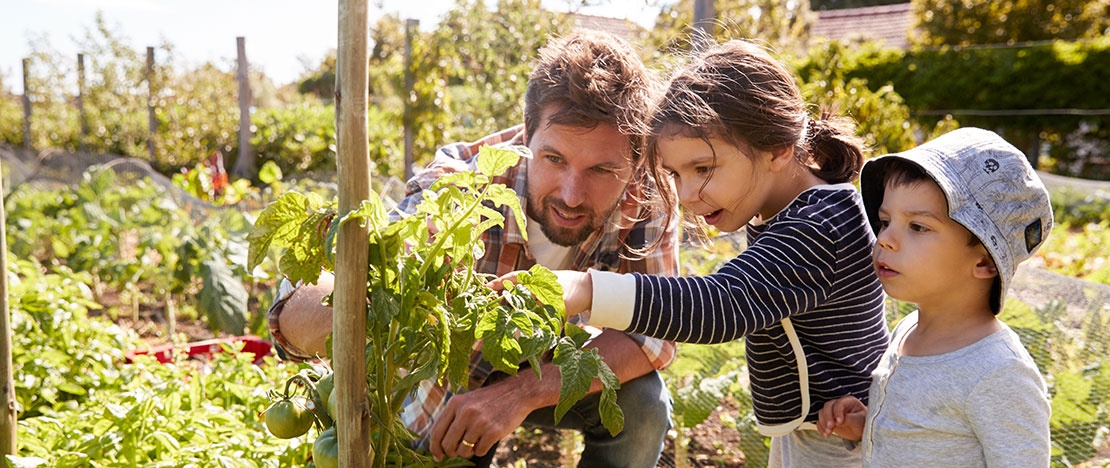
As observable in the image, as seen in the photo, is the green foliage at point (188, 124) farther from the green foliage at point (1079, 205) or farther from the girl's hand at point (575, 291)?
the girl's hand at point (575, 291)

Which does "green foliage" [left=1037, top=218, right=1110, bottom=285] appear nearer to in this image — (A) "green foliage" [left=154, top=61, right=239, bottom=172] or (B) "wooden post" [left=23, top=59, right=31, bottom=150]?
(A) "green foliage" [left=154, top=61, right=239, bottom=172]

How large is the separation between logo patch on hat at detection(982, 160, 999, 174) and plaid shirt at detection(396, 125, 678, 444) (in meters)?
0.75

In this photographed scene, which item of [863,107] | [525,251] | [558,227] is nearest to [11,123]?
[863,107]

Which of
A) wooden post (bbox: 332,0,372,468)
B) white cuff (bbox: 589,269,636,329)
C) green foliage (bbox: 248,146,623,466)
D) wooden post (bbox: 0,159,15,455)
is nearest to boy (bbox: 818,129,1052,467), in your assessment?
white cuff (bbox: 589,269,636,329)

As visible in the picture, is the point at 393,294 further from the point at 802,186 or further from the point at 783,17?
the point at 783,17

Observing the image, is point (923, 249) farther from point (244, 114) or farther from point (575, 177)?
point (244, 114)

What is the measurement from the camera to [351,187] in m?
1.05

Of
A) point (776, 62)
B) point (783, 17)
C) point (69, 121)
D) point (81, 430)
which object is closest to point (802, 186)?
point (776, 62)

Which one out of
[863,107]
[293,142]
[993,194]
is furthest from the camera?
[293,142]

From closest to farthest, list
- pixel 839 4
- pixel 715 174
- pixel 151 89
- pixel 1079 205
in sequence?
pixel 715 174 → pixel 1079 205 → pixel 151 89 → pixel 839 4

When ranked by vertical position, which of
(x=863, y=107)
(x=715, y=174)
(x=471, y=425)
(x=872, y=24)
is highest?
(x=872, y=24)

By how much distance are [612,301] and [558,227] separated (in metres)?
0.72

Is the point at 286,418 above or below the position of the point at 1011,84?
below

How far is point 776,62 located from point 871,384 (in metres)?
0.57
